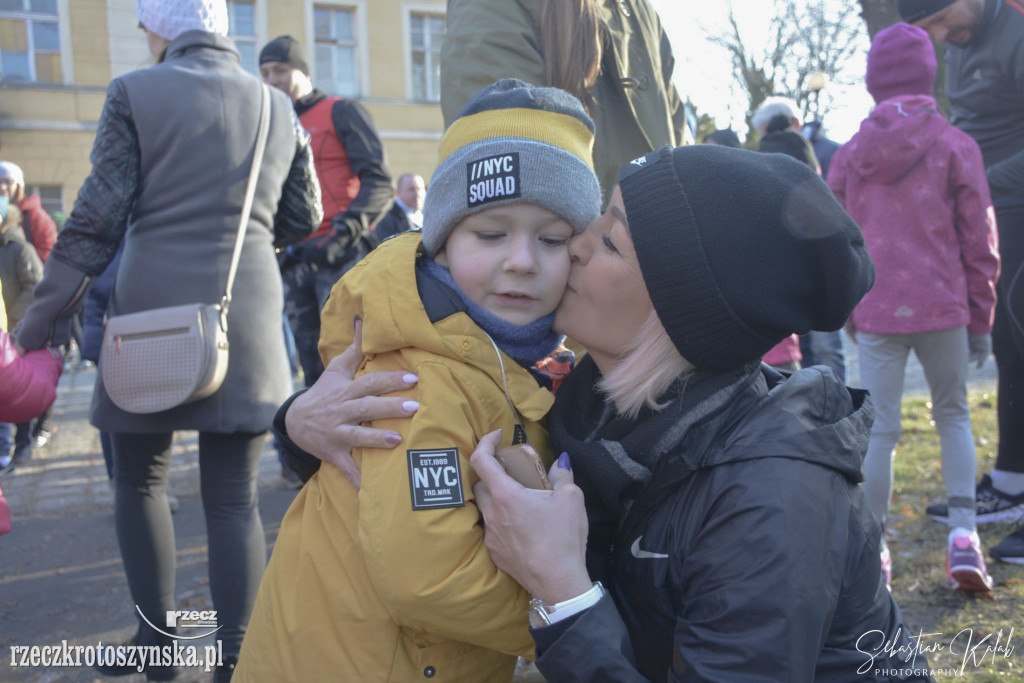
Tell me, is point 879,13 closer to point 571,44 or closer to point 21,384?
point 571,44

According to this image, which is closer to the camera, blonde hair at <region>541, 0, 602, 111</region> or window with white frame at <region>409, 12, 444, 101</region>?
blonde hair at <region>541, 0, 602, 111</region>

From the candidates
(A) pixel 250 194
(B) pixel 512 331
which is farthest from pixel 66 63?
(B) pixel 512 331

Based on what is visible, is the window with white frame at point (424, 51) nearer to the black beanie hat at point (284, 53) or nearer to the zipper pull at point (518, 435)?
the black beanie hat at point (284, 53)

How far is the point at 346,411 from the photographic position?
1.73 metres

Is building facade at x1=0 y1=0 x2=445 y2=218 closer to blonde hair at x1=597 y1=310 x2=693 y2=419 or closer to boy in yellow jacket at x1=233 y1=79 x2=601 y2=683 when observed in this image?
boy in yellow jacket at x1=233 y1=79 x2=601 y2=683

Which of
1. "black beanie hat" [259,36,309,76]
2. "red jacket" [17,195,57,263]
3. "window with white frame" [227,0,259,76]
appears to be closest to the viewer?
"black beanie hat" [259,36,309,76]

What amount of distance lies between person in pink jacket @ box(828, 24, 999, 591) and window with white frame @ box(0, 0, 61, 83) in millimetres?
19609

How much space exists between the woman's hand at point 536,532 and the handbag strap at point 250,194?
59.6 inches

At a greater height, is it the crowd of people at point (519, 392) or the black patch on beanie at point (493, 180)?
the black patch on beanie at point (493, 180)

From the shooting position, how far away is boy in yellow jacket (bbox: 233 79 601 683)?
1.47 metres

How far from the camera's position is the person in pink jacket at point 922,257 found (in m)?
3.57

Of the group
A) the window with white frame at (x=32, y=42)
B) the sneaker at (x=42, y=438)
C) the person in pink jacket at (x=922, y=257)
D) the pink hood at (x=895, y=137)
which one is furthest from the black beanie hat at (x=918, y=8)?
the window with white frame at (x=32, y=42)

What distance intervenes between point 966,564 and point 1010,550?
1.56ft

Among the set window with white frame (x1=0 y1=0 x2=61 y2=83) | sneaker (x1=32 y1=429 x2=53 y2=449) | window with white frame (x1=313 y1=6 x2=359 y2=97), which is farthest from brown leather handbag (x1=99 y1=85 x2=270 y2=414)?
window with white frame (x1=313 y1=6 x2=359 y2=97)
